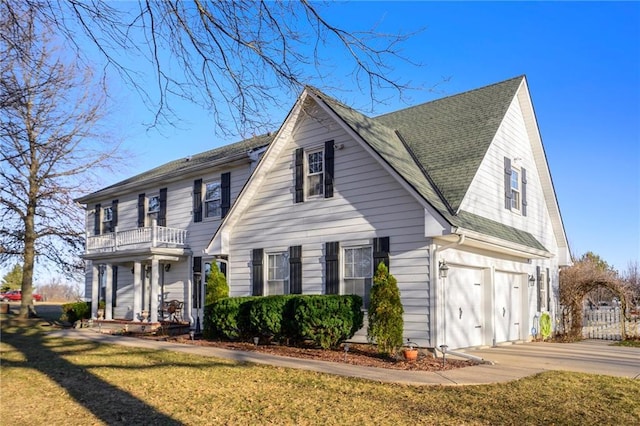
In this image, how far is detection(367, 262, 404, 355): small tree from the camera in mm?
11586

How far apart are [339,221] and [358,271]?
4.55 feet

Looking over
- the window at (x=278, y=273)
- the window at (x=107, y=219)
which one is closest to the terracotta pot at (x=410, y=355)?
the window at (x=278, y=273)

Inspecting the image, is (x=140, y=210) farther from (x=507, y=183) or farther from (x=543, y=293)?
(x=543, y=293)

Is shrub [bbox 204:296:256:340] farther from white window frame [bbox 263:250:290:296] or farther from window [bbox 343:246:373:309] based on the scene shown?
window [bbox 343:246:373:309]

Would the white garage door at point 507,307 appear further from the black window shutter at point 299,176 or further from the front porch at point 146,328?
the front porch at point 146,328

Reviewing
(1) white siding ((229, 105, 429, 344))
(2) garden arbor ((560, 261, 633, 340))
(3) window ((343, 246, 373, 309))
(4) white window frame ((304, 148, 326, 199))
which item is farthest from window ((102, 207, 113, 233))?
(2) garden arbor ((560, 261, 633, 340))

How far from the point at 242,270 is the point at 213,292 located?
106 centimetres

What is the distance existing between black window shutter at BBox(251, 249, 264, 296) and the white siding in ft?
0.69

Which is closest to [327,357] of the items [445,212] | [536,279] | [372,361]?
[372,361]

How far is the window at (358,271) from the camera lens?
1338 cm

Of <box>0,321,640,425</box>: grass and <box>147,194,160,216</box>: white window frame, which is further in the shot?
<box>147,194,160,216</box>: white window frame

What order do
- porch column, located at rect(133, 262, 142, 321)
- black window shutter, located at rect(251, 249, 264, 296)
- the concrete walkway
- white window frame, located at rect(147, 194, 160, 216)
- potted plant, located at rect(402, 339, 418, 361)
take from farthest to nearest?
white window frame, located at rect(147, 194, 160, 216) < porch column, located at rect(133, 262, 142, 321) < black window shutter, located at rect(251, 249, 264, 296) < potted plant, located at rect(402, 339, 418, 361) < the concrete walkway

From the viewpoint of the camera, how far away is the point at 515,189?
16.6 m

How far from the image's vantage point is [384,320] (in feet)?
38.2
